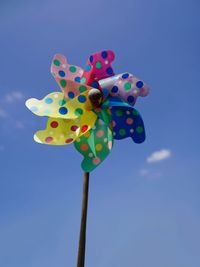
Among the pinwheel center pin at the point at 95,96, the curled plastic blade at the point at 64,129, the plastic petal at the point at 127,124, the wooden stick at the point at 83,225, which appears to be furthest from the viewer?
the plastic petal at the point at 127,124

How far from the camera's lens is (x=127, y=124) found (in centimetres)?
504

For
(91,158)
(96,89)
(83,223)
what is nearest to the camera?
(83,223)

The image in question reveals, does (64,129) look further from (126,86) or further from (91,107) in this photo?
(126,86)

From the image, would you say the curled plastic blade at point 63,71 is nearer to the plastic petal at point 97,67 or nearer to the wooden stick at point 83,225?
the plastic petal at point 97,67

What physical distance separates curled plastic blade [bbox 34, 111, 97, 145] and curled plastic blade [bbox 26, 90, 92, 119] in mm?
95

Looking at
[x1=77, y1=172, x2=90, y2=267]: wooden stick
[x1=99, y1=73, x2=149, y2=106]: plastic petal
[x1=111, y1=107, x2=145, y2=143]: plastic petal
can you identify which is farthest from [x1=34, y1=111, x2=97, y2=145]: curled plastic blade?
[x1=77, y1=172, x2=90, y2=267]: wooden stick

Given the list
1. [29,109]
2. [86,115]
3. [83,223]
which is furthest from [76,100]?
[83,223]

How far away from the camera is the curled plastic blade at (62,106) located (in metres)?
4.84

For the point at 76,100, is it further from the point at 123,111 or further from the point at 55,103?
the point at 123,111

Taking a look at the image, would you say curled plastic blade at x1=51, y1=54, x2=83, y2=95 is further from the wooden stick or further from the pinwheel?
the wooden stick

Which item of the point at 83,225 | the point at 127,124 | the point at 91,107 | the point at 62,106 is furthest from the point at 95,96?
the point at 83,225

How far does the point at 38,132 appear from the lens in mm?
4766

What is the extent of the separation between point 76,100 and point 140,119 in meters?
0.97

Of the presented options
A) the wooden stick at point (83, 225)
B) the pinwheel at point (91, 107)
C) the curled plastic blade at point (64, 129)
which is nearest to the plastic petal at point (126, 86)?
the pinwheel at point (91, 107)
